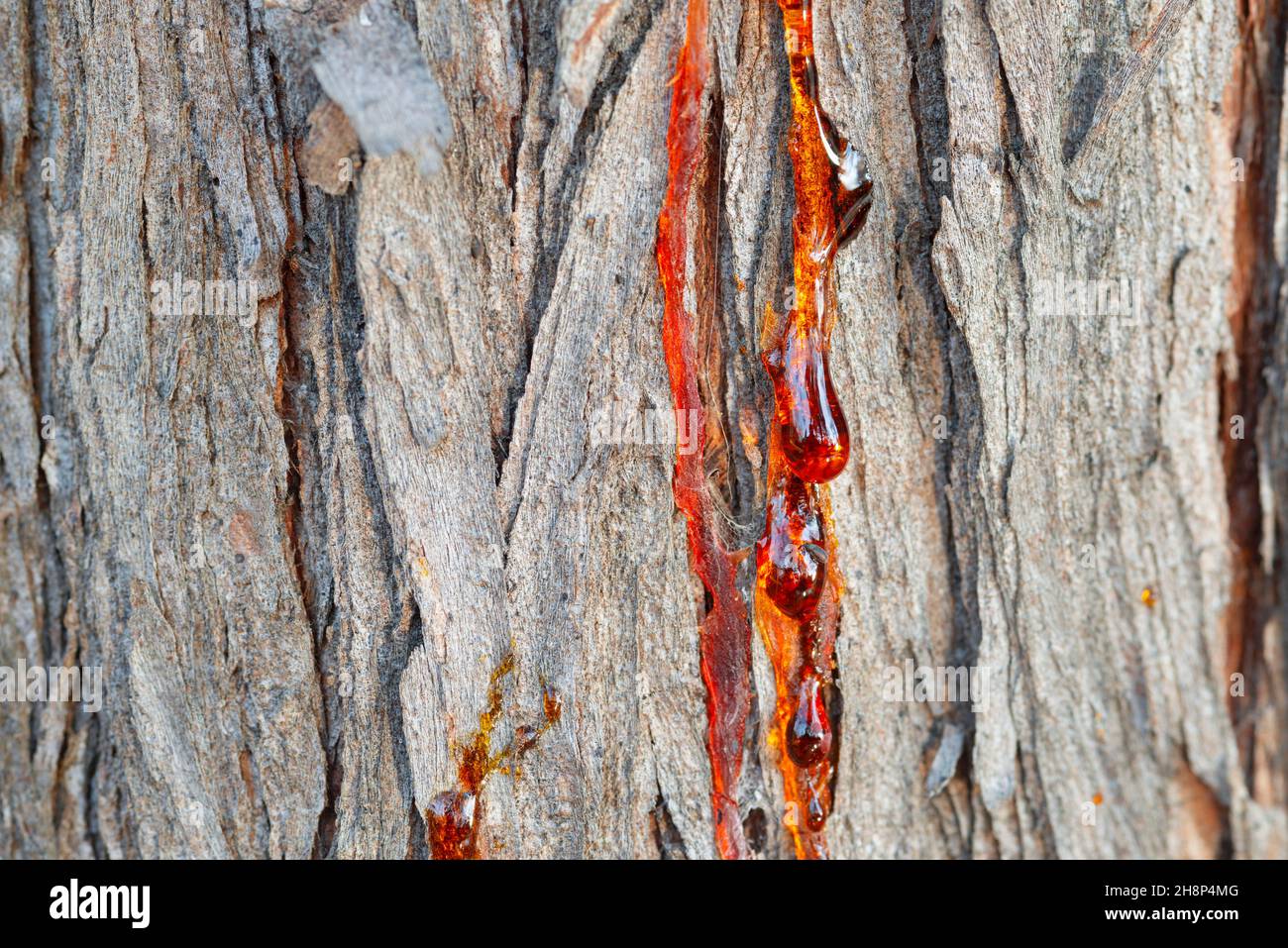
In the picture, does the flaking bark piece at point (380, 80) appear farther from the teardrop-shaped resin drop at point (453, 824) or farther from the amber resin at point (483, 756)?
the teardrop-shaped resin drop at point (453, 824)

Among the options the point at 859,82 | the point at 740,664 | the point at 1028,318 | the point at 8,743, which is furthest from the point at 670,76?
the point at 8,743

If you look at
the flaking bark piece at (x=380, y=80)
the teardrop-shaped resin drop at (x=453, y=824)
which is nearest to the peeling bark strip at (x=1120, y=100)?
the flaking bark piece at (x=380, y=80)

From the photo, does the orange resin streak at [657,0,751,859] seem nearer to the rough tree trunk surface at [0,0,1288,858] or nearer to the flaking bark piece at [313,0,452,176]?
the rough tree trunk surface at [0,0,1288,858]

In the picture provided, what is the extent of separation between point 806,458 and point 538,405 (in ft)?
1.52

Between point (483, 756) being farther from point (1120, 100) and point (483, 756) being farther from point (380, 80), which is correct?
point (1120, 100)

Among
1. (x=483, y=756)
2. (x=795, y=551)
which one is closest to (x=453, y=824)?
(x=483, y=756)

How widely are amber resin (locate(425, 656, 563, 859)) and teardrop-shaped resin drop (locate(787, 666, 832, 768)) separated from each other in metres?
0.41

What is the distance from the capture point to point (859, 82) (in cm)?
143

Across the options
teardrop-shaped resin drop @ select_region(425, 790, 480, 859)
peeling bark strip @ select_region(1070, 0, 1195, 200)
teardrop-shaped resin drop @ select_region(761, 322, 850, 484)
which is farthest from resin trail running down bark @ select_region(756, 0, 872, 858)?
teardrop-shaped resin drop @ select_region(425, 790, 480, 859)

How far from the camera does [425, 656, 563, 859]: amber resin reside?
148cm

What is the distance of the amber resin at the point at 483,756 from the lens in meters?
1.48

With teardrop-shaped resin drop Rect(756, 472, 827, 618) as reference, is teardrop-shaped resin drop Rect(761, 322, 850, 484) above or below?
above
